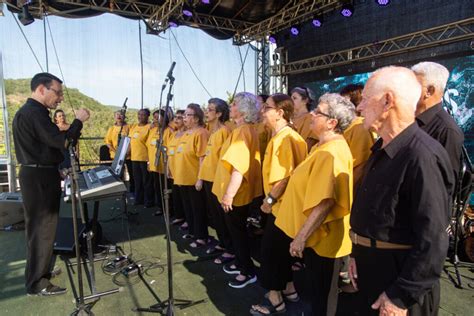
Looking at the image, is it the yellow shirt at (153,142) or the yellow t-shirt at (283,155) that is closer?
the yellow t-shirt at (283,155)

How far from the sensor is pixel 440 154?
1.20 meters

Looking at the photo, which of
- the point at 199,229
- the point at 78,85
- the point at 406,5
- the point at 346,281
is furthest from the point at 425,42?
the point at 78,85

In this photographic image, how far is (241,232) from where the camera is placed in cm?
282

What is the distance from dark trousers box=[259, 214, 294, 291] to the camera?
7.44ft

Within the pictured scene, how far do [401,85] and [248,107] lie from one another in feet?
5.42

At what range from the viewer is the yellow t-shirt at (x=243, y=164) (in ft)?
8.53

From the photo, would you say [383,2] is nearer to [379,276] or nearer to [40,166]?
[379,276]

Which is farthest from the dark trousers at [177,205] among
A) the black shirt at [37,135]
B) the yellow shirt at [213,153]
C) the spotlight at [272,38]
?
the spotlight at [272,38]

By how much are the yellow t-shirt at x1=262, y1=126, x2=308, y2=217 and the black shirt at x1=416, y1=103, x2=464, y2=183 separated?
0.87 meters

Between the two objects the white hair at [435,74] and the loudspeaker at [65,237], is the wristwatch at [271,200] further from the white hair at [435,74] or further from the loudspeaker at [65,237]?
the loudspeaker at [65,237]

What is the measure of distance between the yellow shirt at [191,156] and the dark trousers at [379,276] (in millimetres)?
2627

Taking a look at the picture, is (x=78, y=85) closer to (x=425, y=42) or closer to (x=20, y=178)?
(x=20, y=178)

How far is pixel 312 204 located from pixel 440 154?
712 millimetres

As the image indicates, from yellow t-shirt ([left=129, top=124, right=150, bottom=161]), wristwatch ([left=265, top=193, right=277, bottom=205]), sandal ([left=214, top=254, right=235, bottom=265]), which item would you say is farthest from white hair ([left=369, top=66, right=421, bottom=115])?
yellow t-shirt ([left=129, top=124, right=150, bottom=161])
